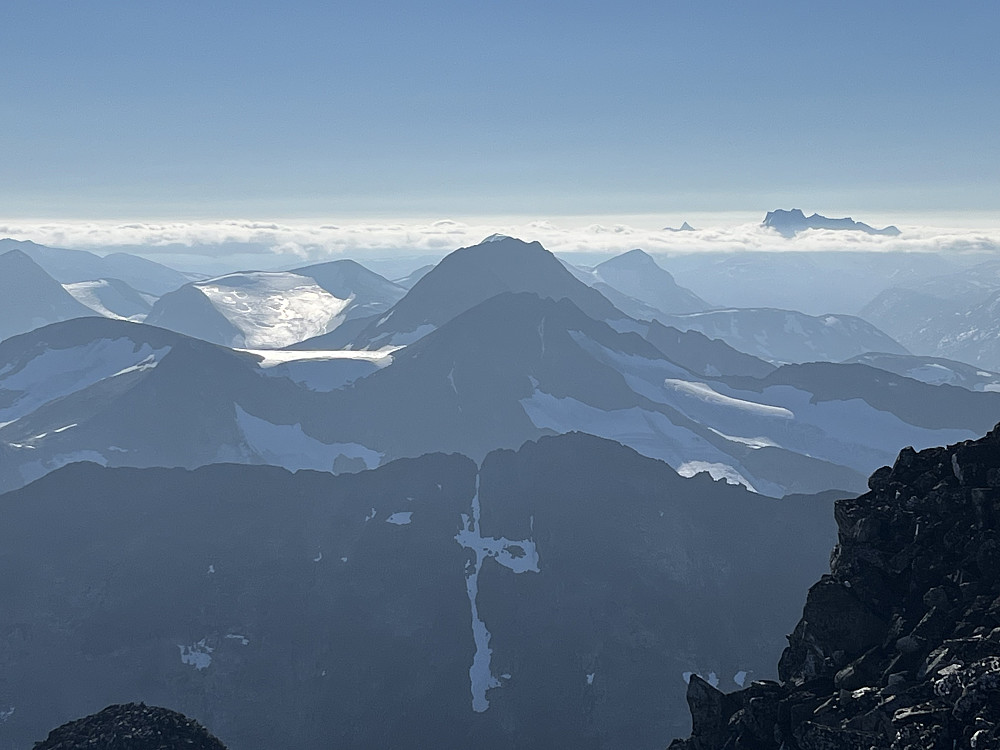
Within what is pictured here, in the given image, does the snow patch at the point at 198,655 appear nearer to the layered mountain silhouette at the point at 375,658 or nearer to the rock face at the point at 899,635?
the layered mountain silhouette at the point at 375,658

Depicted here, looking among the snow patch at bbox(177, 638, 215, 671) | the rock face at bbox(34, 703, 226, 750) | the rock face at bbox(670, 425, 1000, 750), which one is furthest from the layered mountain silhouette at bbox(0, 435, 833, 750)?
the rock face at bbox(670, 425, 1000, 750)

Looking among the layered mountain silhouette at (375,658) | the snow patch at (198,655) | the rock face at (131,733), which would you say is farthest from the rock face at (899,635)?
the snow patch at (198,655)

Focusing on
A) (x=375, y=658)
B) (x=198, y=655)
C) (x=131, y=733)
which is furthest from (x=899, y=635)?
(x=198, y=655)

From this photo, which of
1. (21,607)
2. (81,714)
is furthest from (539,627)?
(21,607)

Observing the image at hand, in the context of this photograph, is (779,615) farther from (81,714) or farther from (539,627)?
(81,714)

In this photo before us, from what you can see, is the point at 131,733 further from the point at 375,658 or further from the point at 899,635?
the point at 375,658

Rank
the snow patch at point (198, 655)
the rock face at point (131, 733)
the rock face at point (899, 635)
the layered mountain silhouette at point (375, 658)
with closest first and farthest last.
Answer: the rock face at point (899, 635)
the rock face at point (131, 733)
the layered mountain silhouette at point (375, 658)
the snow patch at point (198, 655)

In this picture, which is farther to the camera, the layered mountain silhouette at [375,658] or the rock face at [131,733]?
the layered mountain silhouette at [375,658]
